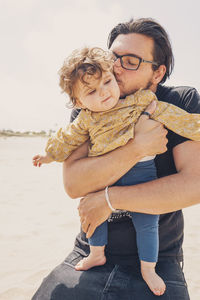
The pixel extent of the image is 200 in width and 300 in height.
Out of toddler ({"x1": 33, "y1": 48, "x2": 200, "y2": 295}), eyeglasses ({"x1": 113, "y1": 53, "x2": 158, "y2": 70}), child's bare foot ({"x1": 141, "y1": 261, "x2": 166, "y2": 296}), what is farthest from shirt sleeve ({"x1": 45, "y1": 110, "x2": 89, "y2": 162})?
child's bare foot ({"x1": 141, "y1": 261, "x2": 166, "y2": 296})

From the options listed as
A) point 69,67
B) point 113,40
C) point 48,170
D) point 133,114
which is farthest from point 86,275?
point 48,170

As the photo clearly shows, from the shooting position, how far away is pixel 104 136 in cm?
235

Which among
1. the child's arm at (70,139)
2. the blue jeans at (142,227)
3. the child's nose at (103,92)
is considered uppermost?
the child's nose at (103,92)

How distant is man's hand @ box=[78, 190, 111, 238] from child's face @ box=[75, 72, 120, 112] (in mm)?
670

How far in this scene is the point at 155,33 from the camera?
107 inches

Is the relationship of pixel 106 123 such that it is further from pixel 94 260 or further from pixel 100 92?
pixel 94 260

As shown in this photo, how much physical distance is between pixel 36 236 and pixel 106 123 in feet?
13.2

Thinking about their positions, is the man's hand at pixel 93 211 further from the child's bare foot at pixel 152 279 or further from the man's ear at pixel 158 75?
the man's ear at pixel 158 75

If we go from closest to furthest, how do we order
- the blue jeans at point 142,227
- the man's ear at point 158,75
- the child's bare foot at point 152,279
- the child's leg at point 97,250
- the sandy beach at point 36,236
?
1. the child's bare foot at point 152,279
2. the blue jeans at point 142,227
3. the child's leg at point 97,250
4. the man's ear at point 158,75
5. the sandy beach at point 36,236

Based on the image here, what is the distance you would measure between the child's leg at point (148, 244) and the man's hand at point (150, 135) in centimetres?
47

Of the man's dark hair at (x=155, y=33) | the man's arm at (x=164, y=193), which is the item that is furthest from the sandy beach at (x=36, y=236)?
the man's dark hair at (x=155, y=33)

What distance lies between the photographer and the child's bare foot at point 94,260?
2316 millimetres

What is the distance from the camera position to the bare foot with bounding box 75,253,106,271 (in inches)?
91.1

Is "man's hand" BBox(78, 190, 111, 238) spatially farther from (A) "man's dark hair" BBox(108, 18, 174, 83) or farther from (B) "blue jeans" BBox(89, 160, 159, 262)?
(A) "man's dark hair" BBox(108, 18, 174, 83)
